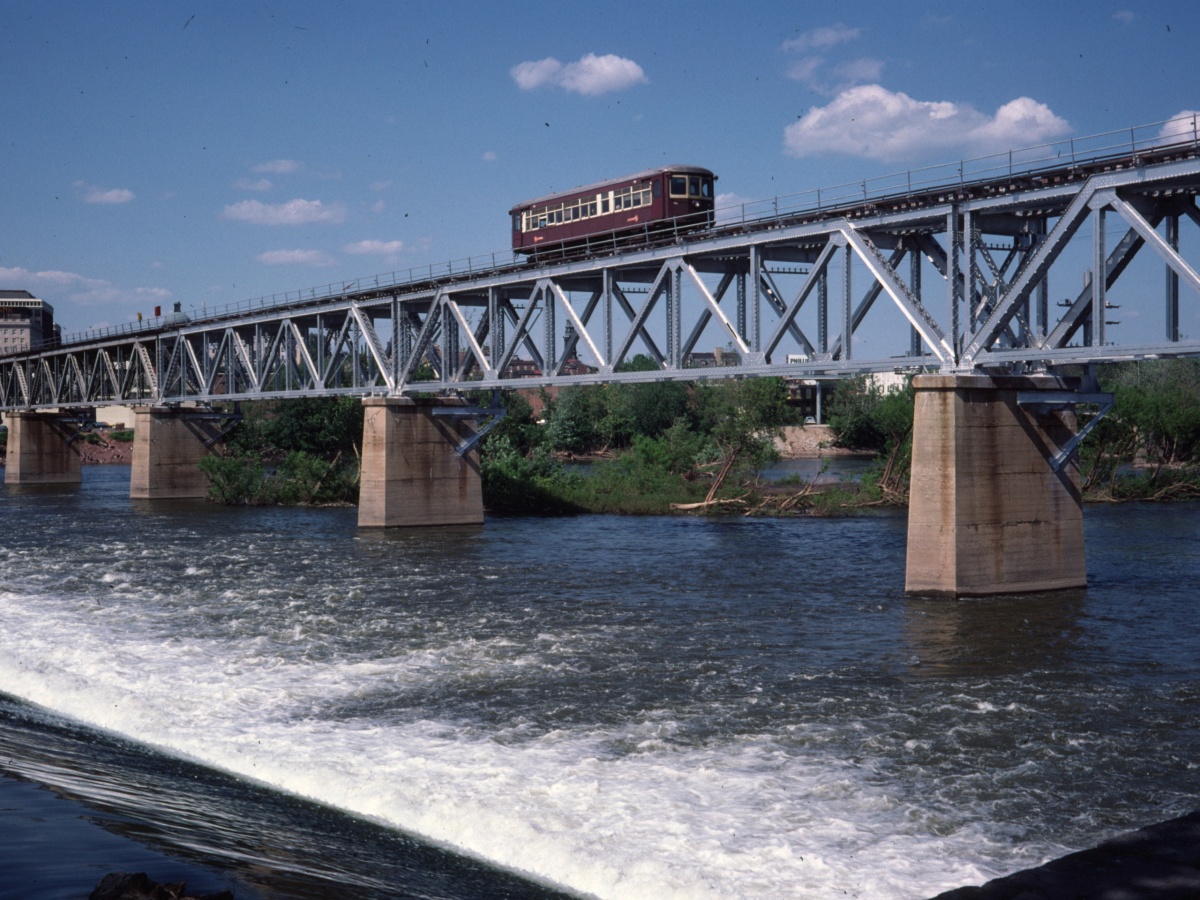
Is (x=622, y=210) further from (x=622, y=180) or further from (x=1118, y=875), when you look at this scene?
(x=1118, y=875)

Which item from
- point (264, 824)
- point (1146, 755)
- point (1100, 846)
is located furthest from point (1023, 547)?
point (264, 824)

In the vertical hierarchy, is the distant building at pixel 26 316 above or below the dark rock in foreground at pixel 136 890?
above

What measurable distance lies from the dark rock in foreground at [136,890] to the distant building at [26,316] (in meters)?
193

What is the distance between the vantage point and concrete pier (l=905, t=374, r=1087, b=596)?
25.6 m

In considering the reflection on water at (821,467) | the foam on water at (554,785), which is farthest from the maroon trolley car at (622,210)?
the reflection on water at (821,467)

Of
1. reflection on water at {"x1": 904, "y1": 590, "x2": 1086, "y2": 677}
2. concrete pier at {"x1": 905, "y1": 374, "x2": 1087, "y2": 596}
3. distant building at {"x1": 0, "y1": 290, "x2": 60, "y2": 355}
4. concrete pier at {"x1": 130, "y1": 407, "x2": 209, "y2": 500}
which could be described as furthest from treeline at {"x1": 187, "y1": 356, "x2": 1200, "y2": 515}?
distant building at {"x1": 0, "y1": 290, "x2": 60, "y2": 355}

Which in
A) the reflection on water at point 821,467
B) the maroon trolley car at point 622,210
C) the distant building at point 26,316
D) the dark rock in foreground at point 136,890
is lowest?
the dark rock in foreground at point 136,890

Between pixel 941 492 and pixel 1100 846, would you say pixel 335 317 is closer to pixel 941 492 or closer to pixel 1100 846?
pixel 941 492

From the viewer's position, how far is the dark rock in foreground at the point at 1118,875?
9.34 m

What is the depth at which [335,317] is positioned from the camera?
57.0 meters

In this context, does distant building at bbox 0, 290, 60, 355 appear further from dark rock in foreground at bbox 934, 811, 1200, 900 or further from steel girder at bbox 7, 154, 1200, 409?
dark rock in foreground at bbox 934, 811, 1200, 900

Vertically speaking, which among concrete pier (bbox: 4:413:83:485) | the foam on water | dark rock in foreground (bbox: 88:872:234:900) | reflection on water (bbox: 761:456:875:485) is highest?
concrete pier (bbox: 4:413:83:485)

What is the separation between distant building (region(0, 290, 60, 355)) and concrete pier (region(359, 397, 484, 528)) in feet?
513

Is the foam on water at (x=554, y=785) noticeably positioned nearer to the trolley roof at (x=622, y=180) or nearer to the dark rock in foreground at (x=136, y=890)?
the dark rock in foreground at (x=136, y=890)
